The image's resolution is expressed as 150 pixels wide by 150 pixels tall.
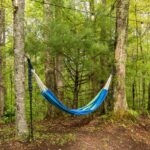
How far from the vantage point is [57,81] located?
7.41 m

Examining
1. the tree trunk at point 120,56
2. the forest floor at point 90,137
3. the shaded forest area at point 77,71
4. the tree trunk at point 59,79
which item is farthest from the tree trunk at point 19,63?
the tree trunk at point 59,79

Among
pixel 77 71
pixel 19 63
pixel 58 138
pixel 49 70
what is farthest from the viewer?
pixel 49 70

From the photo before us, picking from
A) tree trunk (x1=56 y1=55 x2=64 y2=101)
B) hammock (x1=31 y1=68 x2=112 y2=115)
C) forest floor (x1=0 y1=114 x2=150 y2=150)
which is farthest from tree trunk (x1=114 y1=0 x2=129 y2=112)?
tree trunk (x1=56 y1=55 x2=64 y2=101)

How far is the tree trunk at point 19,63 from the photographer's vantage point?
421 cm

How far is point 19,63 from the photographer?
423 centimetres

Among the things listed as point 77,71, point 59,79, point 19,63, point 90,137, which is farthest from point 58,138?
point 59,79

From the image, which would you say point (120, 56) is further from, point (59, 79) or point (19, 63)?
point (19, 63)

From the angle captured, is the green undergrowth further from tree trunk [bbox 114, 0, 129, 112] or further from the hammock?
tree trunk [bbox 114, 0, 129, 112]

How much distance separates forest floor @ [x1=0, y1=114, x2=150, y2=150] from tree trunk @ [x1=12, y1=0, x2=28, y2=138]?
0.98 feet

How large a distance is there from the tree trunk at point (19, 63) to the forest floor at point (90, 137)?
0.30m

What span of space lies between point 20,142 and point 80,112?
117 cm

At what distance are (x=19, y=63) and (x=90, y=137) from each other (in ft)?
5.65

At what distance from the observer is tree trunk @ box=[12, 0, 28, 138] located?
4.21 metres

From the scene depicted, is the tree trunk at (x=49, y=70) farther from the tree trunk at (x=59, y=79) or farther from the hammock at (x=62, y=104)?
the hammock at (x=62, y=104)
